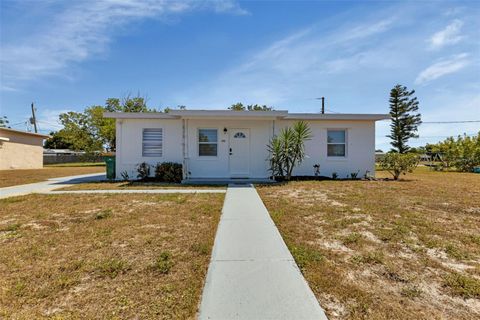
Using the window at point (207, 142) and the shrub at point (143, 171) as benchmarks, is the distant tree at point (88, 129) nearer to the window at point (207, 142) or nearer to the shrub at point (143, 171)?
the shrub at point (143, 171)

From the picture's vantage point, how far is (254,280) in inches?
106

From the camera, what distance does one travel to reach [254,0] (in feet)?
26.5

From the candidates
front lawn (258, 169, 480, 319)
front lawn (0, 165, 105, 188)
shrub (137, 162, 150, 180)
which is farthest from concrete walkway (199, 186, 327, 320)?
front lawn (0, 165, 105, 188)

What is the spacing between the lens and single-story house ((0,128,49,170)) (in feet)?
61.4

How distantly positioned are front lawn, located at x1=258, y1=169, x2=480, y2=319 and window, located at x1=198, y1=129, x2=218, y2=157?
527cm

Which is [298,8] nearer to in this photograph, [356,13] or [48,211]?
[356,13]

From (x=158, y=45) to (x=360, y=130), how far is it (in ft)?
36.0

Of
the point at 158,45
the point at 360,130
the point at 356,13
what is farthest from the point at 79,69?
the point at 360,130

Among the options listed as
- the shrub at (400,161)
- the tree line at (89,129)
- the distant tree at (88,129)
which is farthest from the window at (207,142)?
the distant tree at (88,129)

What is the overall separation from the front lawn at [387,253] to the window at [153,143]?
6692 millimetres

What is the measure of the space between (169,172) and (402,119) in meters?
36.8

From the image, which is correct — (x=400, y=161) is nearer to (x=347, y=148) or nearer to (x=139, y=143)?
(x=347, y=148)

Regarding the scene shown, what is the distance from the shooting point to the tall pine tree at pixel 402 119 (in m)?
35.1

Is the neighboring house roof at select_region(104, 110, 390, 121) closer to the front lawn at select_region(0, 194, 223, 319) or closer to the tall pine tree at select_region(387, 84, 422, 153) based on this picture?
the front lawn at select_region(0, 194, 223, 319)
